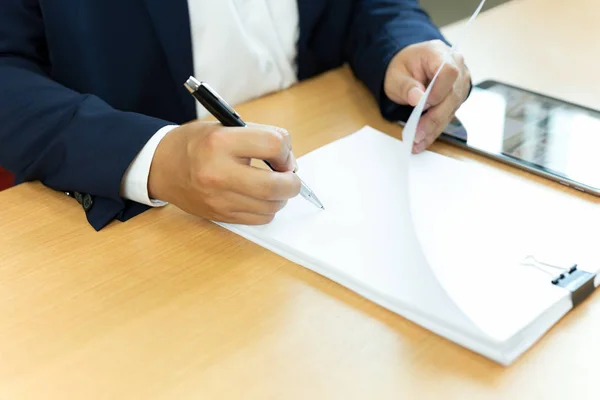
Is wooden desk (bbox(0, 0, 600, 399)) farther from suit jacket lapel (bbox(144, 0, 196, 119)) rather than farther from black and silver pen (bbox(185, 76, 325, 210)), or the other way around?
suit jacket lapel (bbox(144, 0, 196, 119))

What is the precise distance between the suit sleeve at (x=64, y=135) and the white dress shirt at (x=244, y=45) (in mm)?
251

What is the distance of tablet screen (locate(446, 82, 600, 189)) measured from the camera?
0.85 meters

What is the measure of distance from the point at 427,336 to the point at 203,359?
185 mm

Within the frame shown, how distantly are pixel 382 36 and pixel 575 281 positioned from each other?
57cm

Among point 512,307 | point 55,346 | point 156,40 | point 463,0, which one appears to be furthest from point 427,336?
point 463,0

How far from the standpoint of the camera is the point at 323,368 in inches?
22.0

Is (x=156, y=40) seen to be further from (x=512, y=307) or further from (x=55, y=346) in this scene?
(x=512, y=307)

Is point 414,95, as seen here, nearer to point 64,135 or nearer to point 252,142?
point 252,142

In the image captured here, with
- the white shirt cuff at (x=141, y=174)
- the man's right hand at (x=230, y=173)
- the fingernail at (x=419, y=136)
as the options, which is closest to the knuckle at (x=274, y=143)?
the man's right hand at (x=230, y=173)

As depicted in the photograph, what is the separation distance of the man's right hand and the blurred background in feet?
3.51

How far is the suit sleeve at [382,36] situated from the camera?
1.02 metres

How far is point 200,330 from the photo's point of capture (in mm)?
602

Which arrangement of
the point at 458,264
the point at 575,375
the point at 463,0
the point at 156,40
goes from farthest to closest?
the point at 463,0 < the point at 156,40 < the point at 458,264 < the point at 575,375

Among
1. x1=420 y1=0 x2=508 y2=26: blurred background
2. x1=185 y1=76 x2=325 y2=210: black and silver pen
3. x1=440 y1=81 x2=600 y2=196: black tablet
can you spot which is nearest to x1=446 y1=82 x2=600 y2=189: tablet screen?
x1=440 y1=81 x2=600 y2=196: black tablet
